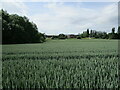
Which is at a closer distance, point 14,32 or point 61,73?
point 61,73

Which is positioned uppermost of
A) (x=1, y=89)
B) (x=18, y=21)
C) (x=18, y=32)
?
(x=18, y=21)

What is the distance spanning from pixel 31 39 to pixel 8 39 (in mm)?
11313

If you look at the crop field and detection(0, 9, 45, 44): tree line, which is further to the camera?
detection(0, 9, 45, 44): tree line

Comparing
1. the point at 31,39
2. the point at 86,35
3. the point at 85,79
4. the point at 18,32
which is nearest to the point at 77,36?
the point at 86,35

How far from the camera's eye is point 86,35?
6762cm

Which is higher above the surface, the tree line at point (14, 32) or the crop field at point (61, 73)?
the tree line at point (14, 32)

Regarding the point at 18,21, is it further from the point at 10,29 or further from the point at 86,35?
the point at 86,35

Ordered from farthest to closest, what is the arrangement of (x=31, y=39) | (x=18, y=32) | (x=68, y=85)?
1. (x=31, y=39)
2. (x=18, y=32)
3. (x=68, y=85)

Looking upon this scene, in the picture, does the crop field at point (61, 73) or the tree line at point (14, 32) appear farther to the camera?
the tree line at point (14, 32)

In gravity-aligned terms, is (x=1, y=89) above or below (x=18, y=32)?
below

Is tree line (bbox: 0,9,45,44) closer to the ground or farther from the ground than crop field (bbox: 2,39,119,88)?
farther from the ground

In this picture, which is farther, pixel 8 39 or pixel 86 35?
pixel 86 35

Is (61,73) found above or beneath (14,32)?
beneath

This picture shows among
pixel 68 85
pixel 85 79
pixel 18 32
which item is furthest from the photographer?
A: pixel 18 32
